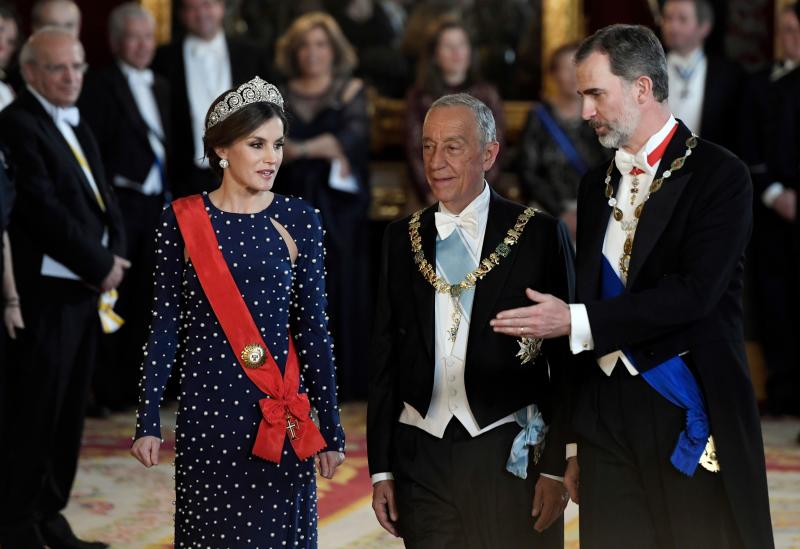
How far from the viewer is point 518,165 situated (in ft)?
24.0

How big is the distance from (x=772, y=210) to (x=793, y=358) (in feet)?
2.74

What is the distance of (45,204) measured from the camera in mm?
4629

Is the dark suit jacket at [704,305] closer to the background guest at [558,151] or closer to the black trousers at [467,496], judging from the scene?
the black trousers at [467,496]

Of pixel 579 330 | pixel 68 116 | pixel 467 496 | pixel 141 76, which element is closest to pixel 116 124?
pixel 141 76

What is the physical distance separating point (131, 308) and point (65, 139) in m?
2.58

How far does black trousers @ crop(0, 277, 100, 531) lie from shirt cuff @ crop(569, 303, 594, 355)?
2344 mm

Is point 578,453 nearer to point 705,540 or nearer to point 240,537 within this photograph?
point 705,540

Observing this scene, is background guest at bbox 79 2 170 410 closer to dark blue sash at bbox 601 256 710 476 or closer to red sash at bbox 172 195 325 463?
red sash at bbox 172 195 325 463

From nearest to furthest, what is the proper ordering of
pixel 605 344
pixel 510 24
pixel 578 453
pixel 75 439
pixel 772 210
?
Answer: pixel 605 344 → pixel 578 453 → pixel 75 439 → pixel 772 210 → pixel 510 24

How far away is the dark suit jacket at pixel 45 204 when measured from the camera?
4.62 meters

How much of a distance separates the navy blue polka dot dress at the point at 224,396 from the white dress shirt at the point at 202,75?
4.11m

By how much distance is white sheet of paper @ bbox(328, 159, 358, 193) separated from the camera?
24.3 ft

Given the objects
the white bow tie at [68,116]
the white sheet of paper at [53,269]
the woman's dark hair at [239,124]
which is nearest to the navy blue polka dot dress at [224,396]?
the woman's dark hair at [239,124]

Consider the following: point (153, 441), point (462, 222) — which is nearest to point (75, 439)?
point (153, 441)
